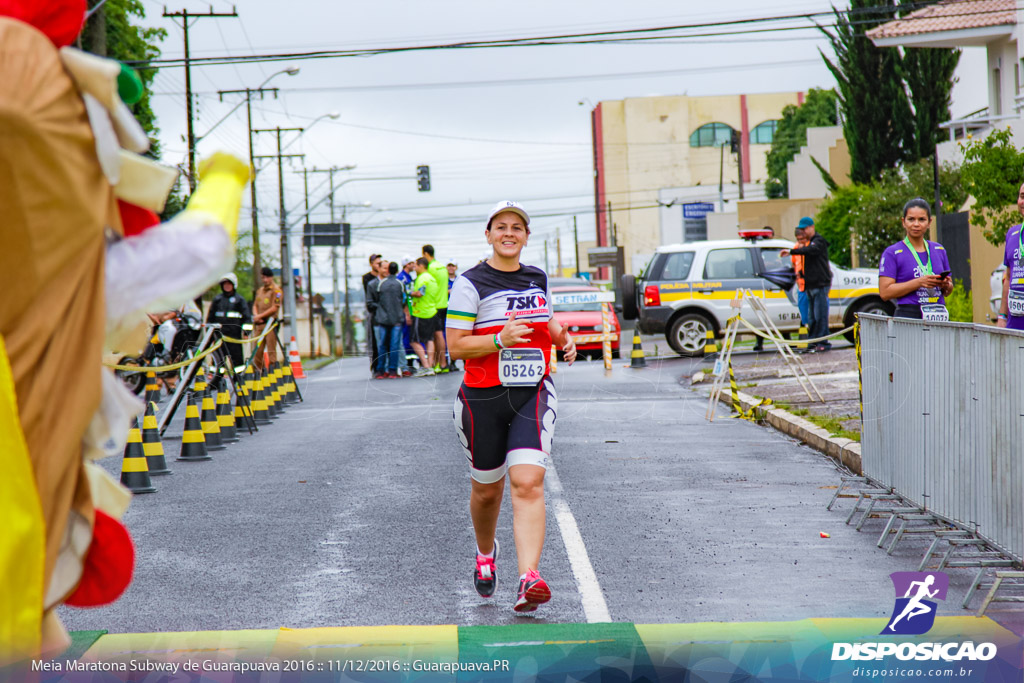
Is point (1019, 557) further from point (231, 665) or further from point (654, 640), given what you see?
point (231, 665)

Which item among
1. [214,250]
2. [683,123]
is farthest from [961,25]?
[683,123]

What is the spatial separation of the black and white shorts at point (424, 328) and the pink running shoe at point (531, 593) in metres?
16.8

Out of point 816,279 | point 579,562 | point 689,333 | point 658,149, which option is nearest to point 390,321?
point 689,333

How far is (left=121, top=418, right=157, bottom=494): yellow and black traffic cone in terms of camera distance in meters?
9.61

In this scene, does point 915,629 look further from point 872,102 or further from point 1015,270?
point 872,102

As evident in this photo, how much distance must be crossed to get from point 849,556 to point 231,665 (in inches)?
146

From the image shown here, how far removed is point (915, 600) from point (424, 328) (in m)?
17.2

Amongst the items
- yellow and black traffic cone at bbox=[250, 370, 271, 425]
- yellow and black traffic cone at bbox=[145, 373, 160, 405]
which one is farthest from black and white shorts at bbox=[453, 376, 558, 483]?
yellow and black traffic cone at bbox=[145, 373, 160, 405]

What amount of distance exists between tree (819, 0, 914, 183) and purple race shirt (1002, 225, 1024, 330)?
37.5 m

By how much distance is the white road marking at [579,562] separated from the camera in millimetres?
5567

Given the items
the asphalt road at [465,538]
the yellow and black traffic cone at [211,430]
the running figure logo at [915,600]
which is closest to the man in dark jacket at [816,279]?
the asphalt road at [465,538]

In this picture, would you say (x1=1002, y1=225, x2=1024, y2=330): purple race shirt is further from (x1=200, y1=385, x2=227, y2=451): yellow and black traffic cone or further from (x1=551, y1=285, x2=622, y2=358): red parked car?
(x1=551, y1=285, x2=622, y2=358): red parked car

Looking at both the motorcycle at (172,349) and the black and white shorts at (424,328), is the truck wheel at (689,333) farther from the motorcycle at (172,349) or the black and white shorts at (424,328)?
the motorcycle at (172,349)

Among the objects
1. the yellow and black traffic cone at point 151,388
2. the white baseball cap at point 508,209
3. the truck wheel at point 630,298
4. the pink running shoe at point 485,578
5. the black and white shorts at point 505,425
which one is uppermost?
the white baseball cap at point 508,209
